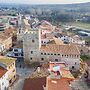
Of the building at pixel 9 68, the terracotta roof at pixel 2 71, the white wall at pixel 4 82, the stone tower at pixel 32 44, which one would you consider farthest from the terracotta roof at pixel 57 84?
the stone tower at pixel 32 44

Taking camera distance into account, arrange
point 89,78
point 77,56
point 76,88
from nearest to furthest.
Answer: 1. point 76,88
2. point 89,78
3. point 77,56

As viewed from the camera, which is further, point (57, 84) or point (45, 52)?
point (45, 52)

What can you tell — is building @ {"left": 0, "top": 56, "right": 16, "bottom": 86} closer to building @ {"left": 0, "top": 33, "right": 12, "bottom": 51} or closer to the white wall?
the white wall

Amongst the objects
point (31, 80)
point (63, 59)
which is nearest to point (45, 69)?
point (31, 80)

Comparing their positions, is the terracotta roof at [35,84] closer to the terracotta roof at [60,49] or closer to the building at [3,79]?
the building at [3,79]

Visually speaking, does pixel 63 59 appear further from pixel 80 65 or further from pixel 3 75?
pixel 3 75

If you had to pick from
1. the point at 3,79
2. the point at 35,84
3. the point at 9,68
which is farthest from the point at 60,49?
the point at 35,84

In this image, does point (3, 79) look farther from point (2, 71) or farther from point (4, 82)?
point (2, 71)
